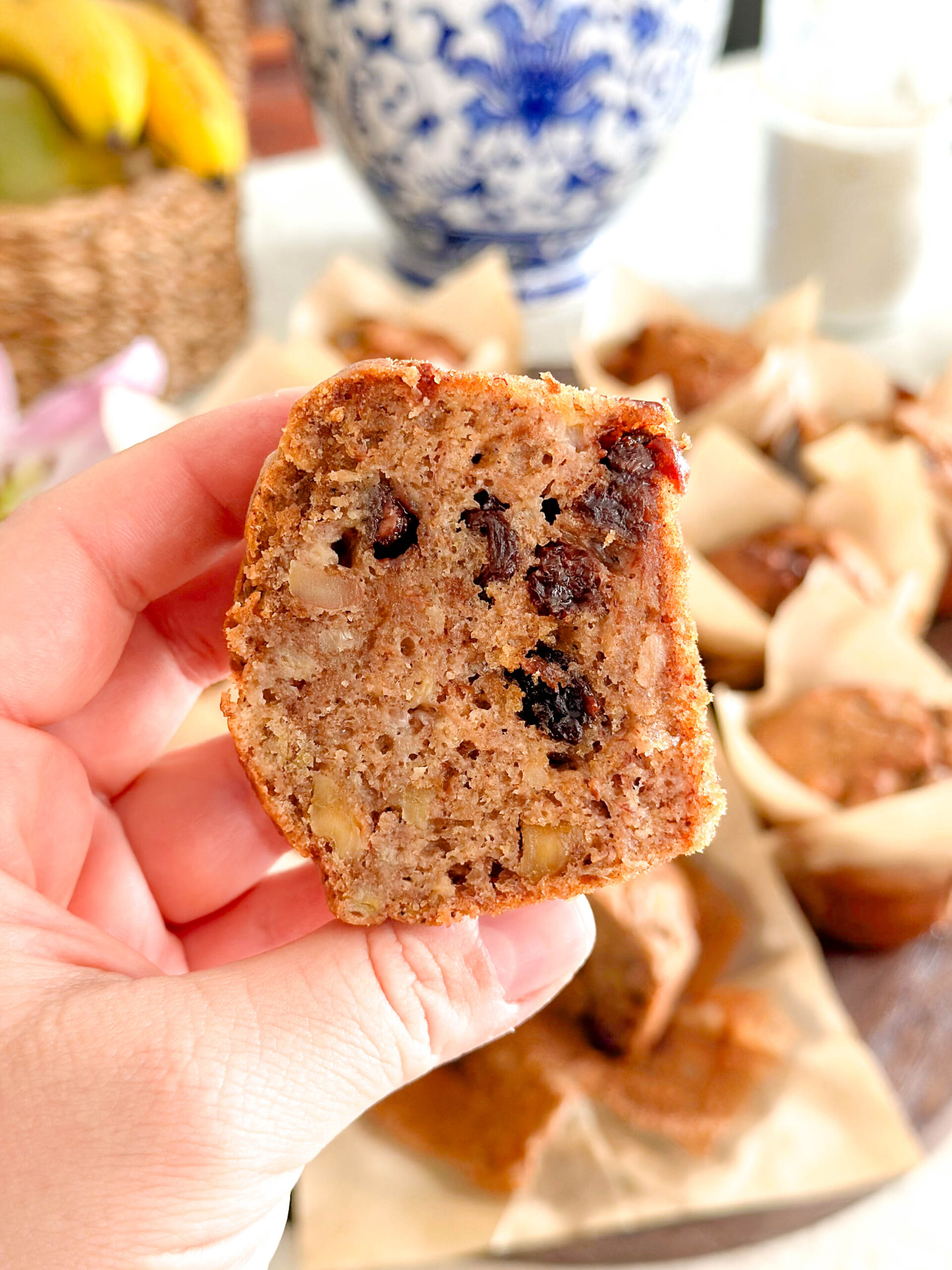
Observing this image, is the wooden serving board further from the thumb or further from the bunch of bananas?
the bunch of bananas

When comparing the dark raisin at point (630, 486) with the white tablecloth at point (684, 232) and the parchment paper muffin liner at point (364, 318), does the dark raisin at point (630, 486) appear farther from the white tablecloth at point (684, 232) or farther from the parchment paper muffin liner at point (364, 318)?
the white tablecloth at point (684, 232)

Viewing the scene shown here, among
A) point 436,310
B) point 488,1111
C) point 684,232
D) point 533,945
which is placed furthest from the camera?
point 684,232

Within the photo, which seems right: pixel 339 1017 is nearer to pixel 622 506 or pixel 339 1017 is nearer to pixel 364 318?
pixel 622 506

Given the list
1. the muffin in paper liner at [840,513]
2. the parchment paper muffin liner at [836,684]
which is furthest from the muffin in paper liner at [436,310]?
the parchment paper muffin liner at [836,684]

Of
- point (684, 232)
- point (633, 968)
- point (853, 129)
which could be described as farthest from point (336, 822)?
point (684, 232)

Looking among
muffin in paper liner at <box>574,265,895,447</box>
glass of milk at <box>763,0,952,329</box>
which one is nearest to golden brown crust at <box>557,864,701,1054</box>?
muffin in paper liner at <box>574,265,895,447</box>

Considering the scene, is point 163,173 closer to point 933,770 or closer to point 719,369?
point 719,369
